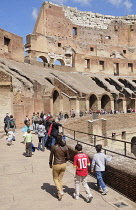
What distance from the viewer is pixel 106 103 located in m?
29.4

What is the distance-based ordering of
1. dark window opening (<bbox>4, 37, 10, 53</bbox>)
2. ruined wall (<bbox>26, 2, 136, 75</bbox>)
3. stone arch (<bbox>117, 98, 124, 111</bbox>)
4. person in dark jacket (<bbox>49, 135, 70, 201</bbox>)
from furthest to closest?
ruined wall (<bbox>26, 2, 136, 75</bbox>)
stone arch (<bbox>117, 98, 124, 111</bbox>)
dark window opening (<bbox>4, 37, 10, 53</bbox>)
person in dark jacket (<bbox>49, 135, 70, 201</bbox>)

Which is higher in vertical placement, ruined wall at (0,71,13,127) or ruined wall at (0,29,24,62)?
ruined wall at (0,29,24,62)

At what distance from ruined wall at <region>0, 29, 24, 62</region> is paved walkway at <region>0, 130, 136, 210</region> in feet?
68.6

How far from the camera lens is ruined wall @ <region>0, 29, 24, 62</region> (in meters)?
26.4

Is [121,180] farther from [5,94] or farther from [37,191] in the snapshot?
[5,94]

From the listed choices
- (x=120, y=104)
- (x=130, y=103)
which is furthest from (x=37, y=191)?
(x=130, y=103)

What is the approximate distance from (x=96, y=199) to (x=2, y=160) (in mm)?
4044

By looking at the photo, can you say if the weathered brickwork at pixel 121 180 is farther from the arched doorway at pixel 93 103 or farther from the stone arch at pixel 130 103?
the stone arch at pixel 130 103

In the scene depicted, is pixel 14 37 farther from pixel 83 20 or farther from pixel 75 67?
pixel 83 20

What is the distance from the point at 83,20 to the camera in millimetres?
45781

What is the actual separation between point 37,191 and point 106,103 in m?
24.7

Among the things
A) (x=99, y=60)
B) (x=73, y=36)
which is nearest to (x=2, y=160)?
(x=99, y=60)

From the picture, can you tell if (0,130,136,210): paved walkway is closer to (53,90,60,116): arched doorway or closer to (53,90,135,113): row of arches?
(53,90,60,116): arched doorway

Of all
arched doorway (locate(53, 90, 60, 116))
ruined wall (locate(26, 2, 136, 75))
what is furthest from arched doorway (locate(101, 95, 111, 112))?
ruined wall (locate(26, 2, 136, 75))
